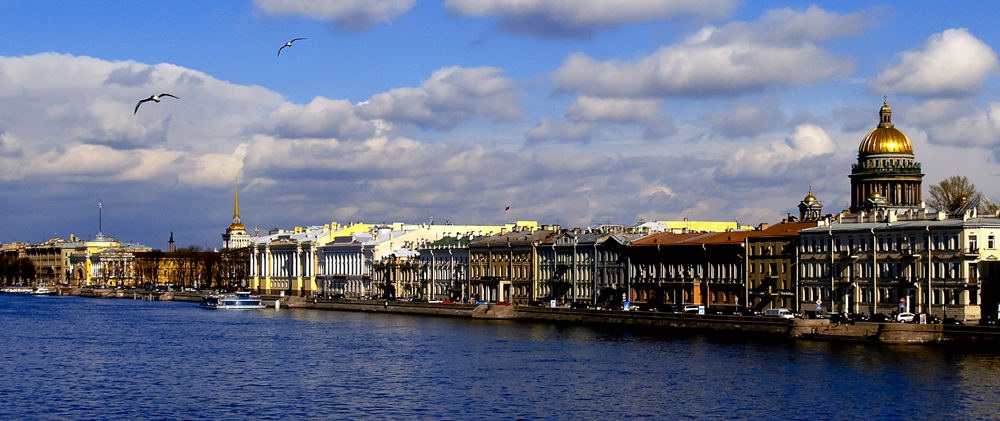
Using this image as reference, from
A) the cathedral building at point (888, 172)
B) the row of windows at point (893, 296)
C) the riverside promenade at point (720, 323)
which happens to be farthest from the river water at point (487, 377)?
the cathedral building at point (888, 172)

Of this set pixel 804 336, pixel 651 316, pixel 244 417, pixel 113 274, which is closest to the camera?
pixel 244 417

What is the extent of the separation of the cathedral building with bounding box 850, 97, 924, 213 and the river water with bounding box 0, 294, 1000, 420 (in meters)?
25.0

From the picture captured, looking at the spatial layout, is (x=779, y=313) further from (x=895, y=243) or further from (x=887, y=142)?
(x=887, y=142)

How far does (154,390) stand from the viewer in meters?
42.6

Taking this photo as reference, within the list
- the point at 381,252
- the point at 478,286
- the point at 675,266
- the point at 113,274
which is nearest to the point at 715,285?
the point at 675,266

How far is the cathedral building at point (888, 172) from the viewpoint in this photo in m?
82.8

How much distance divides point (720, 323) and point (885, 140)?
86.6ft

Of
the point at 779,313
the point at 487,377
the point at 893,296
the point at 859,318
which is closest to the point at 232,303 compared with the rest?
the point at 779,313

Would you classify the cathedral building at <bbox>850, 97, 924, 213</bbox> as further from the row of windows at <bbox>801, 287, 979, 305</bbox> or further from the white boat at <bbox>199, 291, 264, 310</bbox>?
the white boat at <bbox>199, 291, 264, 310</bbox>

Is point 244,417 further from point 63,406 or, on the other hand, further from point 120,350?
point 120,350

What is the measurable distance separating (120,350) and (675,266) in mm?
35905

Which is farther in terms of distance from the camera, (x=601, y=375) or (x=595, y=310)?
(x=595, y=310)

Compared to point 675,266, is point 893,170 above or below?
above

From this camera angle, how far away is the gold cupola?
274ft
